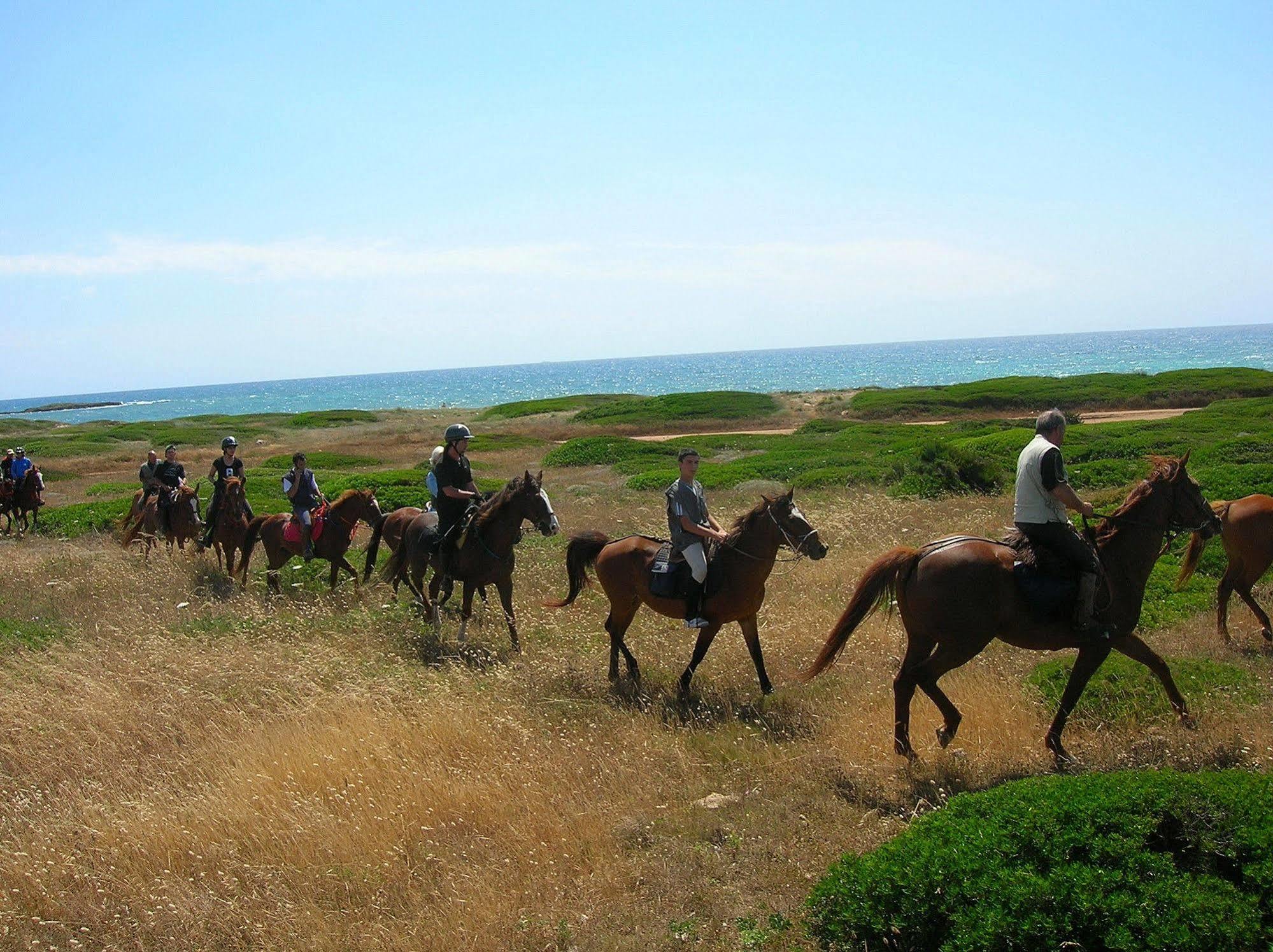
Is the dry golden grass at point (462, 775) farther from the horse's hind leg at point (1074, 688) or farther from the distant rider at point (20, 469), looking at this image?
the distant rider at point (20, 469)

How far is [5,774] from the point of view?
25.5ft

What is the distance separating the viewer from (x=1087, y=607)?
7.00 metres

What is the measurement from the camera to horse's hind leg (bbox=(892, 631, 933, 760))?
7219mm

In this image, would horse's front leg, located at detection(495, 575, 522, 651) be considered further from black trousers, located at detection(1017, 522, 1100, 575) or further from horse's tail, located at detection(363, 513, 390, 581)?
black trousers, located at detection(1017, 522, 1100, 575)

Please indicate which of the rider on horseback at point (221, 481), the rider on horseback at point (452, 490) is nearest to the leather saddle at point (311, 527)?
the rider on horseback at point (221, 481)

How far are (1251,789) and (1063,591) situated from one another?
2.31 m

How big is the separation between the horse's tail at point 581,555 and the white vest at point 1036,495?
15.9ft

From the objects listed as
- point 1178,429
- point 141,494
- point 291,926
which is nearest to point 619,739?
point 291,926

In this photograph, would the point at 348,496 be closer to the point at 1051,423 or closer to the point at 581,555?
the point at 581,555

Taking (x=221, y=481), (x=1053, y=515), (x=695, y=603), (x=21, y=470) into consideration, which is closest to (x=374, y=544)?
(x=221, y=481)

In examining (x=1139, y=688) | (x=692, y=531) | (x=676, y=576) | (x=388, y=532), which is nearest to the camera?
(x=1139, y=688)

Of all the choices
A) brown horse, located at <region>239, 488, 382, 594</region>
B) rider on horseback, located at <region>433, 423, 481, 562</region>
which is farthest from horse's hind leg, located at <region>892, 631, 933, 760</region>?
brown horse, located at <region>239, 488, 382, 594</region>

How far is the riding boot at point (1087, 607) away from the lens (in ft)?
23.0

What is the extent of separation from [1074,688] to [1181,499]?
180cm
